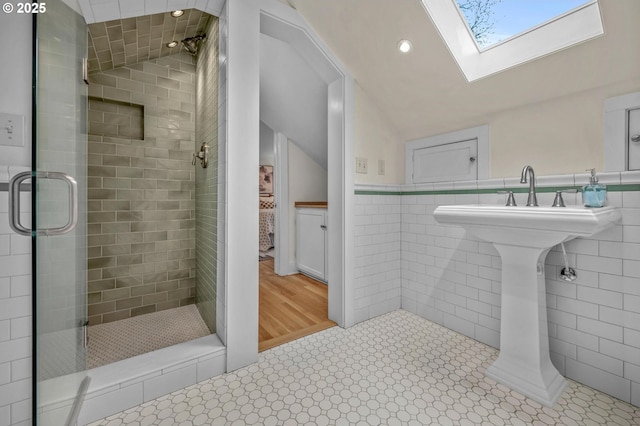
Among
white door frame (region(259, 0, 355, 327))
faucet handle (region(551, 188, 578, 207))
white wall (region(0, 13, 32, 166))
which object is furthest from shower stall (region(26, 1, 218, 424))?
faucet handle (region(551, 188, 578, 207))

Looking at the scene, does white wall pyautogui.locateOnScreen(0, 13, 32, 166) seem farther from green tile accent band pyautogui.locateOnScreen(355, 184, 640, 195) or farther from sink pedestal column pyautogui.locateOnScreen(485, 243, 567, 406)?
sink pedestal column pyautogui.locateOnScreen(485, 243, 567, 406)

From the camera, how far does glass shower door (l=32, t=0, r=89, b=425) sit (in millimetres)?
743

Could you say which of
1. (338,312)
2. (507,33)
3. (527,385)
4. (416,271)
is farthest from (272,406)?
(507,33)

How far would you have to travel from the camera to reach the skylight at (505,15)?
147cm

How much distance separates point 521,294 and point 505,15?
5.28ft

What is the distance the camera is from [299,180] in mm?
3635

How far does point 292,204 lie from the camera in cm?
360

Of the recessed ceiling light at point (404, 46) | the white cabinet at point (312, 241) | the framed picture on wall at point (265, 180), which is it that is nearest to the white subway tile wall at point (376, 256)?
the white cabinet at point (312, 241)

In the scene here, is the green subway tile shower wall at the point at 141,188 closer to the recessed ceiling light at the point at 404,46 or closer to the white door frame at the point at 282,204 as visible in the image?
the white door frame at the point at 282,204

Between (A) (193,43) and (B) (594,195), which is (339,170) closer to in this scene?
Result: (B) (594,195)

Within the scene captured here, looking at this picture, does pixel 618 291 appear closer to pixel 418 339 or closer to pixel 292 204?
pixel 418 339

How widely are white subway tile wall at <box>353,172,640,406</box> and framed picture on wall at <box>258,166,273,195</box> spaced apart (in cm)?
349

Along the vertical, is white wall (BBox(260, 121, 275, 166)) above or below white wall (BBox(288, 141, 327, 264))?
above

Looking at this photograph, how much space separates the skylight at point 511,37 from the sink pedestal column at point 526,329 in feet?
3.49
